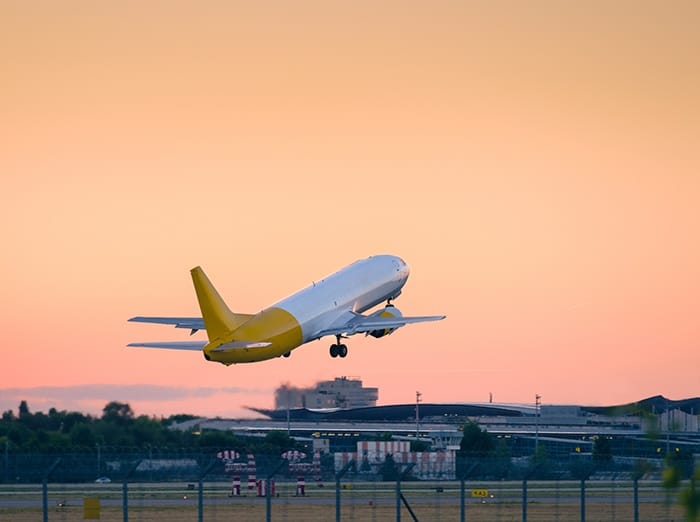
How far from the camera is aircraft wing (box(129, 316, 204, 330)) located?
101 meters

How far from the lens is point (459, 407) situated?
156625 mm

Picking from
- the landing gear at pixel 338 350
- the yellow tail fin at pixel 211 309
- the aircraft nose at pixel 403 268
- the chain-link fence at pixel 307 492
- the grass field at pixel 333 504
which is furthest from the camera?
the aircraft nose at pixel 403 268

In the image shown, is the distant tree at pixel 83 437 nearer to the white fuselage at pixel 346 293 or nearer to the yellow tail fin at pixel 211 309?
the yellow tail fin at pixel 211 309

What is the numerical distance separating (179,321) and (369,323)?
1296cm

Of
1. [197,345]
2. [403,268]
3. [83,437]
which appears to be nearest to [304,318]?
[197,345]

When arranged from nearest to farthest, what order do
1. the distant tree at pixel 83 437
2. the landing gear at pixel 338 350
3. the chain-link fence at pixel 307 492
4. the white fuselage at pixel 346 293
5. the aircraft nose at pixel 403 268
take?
the chain-link fence at pixel 307 492, the distant tree at pixel 83 437, the white fuselage at pixel 346 293, the landing gear at pixel 338 350, the aircraft nose at pixel 403 268

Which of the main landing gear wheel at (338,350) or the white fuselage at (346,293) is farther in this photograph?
the main landing gear wheel at (338,350)

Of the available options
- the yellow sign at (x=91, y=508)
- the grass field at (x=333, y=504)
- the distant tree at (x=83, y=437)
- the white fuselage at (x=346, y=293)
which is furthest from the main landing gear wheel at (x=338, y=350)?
the yellow sign at (x=91, y=508)


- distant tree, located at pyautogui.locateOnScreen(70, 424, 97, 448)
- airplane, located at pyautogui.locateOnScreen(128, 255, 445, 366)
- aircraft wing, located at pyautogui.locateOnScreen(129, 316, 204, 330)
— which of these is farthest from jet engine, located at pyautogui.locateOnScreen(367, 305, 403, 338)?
distant tree, located at pyautogui.locateOnScreen(70, 424, 97, 448)

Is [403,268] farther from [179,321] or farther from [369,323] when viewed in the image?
[179,321]

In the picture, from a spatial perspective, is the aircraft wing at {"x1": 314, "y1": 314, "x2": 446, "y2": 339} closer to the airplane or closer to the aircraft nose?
the airplane

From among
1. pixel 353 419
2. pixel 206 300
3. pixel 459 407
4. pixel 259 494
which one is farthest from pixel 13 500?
pixel 459 407

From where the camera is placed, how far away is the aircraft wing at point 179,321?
10075 cm

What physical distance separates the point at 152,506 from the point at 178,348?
20.3 m
